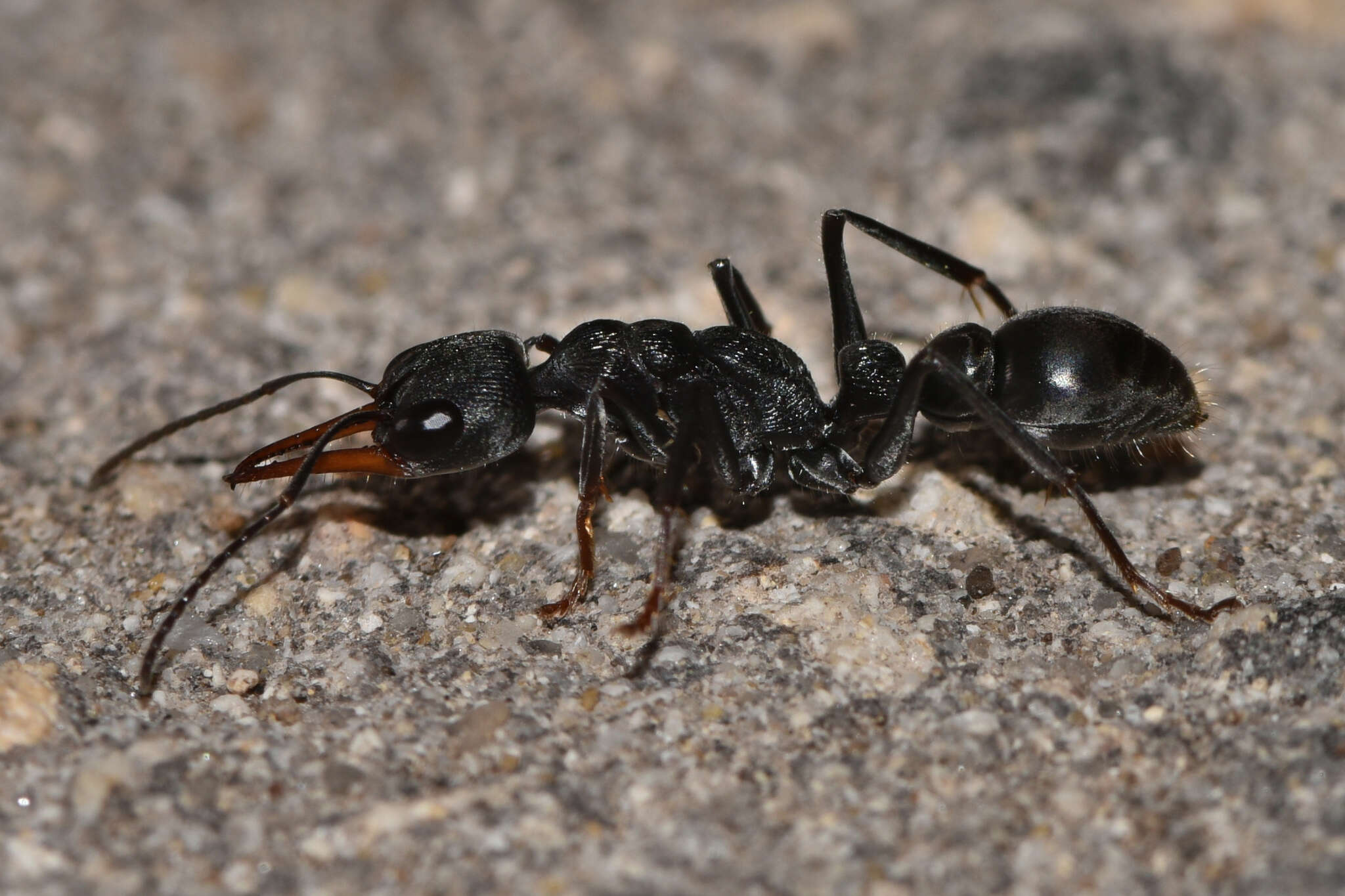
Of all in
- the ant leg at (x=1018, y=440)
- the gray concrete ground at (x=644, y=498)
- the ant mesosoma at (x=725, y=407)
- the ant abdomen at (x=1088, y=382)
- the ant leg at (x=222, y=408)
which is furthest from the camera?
the ant leg at (x=222, y=408)

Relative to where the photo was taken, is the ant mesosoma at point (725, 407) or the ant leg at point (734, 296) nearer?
the ant mesosoma at point (725, 407)

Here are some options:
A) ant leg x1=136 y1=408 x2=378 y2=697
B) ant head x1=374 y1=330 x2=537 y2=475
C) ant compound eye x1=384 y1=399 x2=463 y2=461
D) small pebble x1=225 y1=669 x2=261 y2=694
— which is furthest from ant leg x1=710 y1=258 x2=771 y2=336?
small pebble x1=225 y1=669 x2=261 y2=694

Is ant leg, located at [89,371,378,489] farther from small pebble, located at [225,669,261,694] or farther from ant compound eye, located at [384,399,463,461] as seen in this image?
small pebble, located at [225,669,261,694]

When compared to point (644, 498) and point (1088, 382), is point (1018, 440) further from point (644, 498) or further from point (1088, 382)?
point (644, 498)

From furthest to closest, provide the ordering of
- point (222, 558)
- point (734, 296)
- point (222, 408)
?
point (734, 296)
point (222, 408)
point (222, 558)

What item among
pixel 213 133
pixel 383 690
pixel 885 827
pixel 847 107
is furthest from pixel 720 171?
pixel 885 827

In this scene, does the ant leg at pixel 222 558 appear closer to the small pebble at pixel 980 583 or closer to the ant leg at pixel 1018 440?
the ant leg at pixel 1018 440

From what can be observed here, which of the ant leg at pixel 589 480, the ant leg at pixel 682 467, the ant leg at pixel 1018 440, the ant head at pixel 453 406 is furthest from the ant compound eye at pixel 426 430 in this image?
the ant leg at pixel 1018 440

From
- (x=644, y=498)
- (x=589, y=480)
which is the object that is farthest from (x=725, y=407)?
(x=589, y=480)
